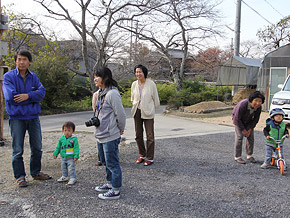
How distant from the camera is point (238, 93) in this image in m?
17.1

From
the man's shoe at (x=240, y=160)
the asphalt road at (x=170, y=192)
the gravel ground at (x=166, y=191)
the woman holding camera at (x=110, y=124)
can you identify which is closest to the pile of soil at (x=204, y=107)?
the asphalt road at (x=170, y=192)

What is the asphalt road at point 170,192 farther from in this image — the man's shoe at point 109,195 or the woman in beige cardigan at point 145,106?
the woman in beige cardigan at point 145,106

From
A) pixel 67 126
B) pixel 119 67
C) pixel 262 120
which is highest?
pixel 119 67

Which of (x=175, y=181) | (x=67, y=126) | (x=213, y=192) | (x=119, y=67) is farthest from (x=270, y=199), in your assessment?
(x=119, y=67)

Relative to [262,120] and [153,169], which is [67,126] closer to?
[153,169]

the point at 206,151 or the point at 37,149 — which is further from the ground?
the point at 37,149

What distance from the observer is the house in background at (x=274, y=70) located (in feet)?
41.5

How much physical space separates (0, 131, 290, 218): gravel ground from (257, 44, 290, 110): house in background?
8537 mm

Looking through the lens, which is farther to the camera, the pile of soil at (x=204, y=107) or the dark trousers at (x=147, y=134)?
the pile of soil at (x=204, y=107)

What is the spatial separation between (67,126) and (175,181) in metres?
1.78

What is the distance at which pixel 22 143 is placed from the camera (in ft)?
12.6

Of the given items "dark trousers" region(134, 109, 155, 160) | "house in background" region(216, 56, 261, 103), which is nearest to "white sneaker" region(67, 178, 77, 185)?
"dark trousers" region(134, 109, 155, 160)

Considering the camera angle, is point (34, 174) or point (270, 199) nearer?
point (270, 199)

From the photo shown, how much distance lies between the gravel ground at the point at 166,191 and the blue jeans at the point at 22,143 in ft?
0.80
